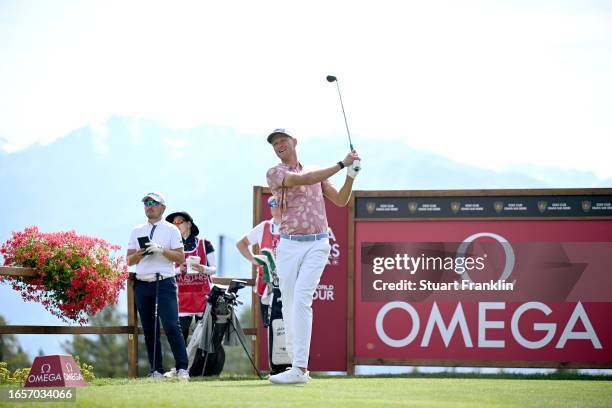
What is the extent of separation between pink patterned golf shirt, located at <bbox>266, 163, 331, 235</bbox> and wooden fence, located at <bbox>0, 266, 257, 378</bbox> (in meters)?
2.58

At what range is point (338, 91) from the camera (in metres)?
9.81

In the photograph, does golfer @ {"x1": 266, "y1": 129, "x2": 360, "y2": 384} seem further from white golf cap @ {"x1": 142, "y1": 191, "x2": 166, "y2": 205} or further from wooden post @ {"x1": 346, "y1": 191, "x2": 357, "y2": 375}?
wooden post @ {"x1": 346, "y1": 191, "x2": 357, "y2": 375}

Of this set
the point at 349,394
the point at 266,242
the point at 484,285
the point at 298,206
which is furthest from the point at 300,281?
the point at 484,285

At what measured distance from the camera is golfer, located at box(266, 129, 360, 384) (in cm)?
891

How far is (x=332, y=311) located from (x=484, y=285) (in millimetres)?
1671

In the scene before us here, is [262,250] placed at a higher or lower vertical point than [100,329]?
higher

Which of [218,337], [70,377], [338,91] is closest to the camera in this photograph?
[70,377]

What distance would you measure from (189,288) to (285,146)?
3190mm

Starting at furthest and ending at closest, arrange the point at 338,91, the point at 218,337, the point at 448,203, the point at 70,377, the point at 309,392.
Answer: the point at 448,203 → the point at 218,337 → the point at 338,91 → the point at 70,377 → the point at 309,392

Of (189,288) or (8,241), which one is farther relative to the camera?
(189,288)

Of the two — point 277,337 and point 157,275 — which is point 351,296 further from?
point 157,275

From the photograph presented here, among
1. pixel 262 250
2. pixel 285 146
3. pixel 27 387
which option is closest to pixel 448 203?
pixel 262 250

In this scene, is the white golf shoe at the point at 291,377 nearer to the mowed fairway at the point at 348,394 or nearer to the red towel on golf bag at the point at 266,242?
the mowed fairway at the point at 348,394

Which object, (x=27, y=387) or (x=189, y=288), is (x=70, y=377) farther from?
(x=189, y=288)
